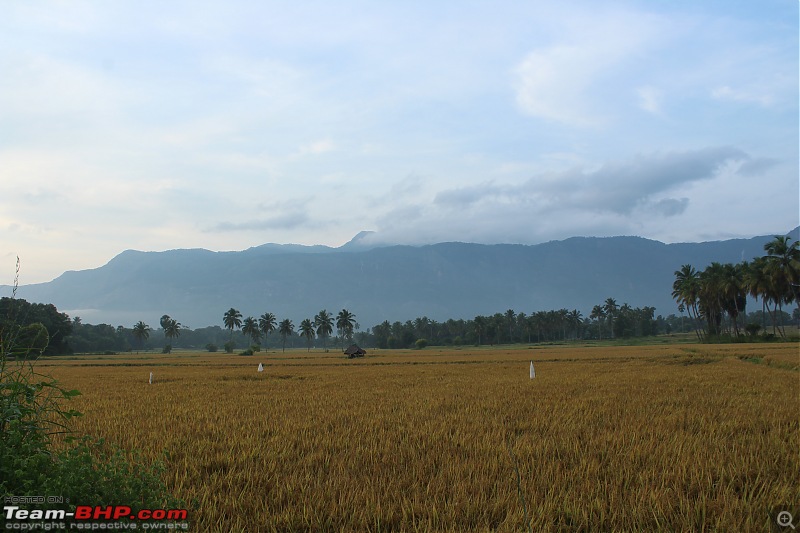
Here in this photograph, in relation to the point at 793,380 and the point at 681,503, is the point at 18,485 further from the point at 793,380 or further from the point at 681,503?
the point at 793,380

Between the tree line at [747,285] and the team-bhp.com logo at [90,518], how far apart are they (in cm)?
8196

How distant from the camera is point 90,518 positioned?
12.6 ft

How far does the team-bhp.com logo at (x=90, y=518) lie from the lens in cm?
359

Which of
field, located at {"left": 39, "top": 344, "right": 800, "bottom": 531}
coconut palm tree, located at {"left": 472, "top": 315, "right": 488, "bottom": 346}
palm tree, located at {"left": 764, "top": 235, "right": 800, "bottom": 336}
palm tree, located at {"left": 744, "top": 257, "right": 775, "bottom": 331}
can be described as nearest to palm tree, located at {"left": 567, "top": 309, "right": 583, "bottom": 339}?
coconut palm tree, located at {"left": 472, "top": 315, "right": 488, "bottom": 346}

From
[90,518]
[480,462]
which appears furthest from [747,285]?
[90,518]

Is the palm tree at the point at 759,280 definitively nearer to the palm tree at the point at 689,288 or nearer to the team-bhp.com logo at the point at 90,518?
the palm tree at the point at 689,288

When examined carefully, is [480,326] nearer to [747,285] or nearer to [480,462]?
[747,285]

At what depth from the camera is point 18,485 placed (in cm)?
386

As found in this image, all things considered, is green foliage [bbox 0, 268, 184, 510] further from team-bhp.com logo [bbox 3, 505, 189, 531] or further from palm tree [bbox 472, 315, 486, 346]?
palm tree [bbox 472, 315, 486, 346]

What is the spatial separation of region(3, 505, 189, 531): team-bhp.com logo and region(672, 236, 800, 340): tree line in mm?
81963

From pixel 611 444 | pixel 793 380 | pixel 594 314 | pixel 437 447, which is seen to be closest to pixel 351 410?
pixel 437 447

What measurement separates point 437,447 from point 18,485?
6.11 metres

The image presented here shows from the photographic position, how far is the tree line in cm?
7588

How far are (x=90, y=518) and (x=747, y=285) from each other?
101242 mm
